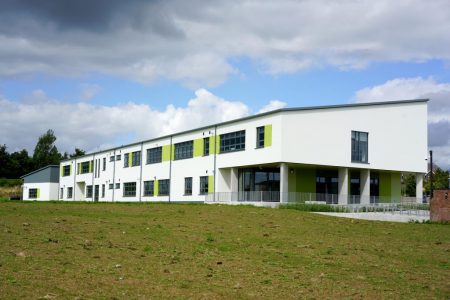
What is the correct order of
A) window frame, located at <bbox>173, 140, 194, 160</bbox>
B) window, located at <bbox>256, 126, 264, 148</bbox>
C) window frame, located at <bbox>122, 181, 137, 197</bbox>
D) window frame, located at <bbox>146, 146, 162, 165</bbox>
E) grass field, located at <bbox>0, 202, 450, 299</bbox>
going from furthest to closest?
1. window frame, located at <bbox>122, 181, 137, 197</bbox>
2. window frame, located at <bbox>146, 146, 162, 165</bbox>
3. window frame, located at <bbox>173, 140, 194, 160</bbox>
4. window, located at <bbox>256, 126, 264, 148</bbox>
5. grass field, located at <bbox>0, 202, 450, 299</bbox>

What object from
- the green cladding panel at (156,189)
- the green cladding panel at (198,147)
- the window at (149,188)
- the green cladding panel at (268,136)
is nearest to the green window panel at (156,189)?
the green cladding panel at (156,189)

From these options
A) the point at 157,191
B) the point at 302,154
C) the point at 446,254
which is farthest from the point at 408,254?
the point at 157,191

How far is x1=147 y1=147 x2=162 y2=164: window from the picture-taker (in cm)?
5850

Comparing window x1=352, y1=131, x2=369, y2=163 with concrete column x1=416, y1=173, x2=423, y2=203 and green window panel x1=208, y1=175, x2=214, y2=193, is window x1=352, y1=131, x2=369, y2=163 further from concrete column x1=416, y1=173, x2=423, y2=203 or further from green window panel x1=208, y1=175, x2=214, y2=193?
green window panel x1=208, y1=175, x2=214, y2=193

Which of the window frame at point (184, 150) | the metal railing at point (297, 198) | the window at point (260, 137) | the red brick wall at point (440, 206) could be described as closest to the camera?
the red brick wall at point (440, 206)

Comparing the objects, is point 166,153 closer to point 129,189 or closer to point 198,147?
point 198,147

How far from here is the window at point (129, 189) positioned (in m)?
63.1

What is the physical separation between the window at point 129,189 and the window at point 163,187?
6233 mm

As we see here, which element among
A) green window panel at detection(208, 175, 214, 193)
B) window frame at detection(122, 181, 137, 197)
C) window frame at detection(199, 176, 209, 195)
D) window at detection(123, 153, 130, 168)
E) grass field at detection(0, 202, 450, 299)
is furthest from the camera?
window at detection(123, 153, 130, 168)

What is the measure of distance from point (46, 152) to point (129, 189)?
61500 mm

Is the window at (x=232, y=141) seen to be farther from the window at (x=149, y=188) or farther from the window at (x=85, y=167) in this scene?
the window at (x=85, y=167)

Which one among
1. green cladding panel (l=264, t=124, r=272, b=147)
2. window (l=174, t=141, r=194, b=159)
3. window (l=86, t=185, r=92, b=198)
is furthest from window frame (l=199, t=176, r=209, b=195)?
window (l=86, t=185, r=92, b=198)

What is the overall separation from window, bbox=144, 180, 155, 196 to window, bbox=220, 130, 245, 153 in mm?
13558

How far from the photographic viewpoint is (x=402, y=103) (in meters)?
49.1
